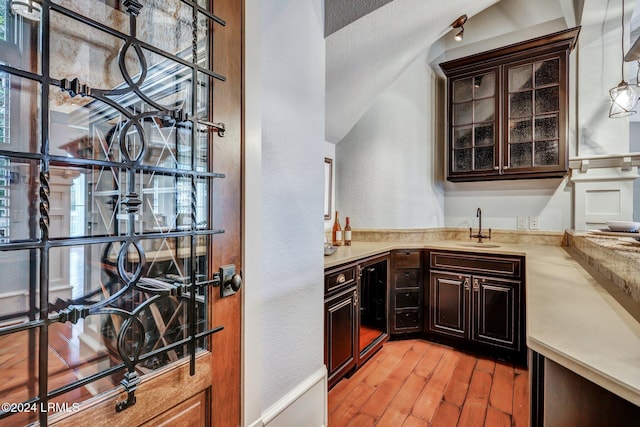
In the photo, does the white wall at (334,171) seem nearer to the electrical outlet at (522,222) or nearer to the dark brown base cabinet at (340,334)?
the dark brown base cabinet at (340,334)

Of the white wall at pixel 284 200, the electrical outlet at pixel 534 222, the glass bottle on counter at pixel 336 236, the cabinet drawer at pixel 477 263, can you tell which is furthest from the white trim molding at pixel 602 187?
the white wall at pixel 284 200

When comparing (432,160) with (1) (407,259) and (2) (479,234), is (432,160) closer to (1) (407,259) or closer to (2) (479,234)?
(2) (479,234)

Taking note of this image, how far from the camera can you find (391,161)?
3.01 m

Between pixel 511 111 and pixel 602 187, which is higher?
pixel 511 111

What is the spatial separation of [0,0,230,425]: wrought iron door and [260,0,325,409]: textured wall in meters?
0.29

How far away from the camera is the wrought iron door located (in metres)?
0.63

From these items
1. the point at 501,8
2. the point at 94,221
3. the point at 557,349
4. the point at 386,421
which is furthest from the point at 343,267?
the point at 501,8

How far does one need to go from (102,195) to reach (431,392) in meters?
2.13

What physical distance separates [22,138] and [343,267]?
Answer: 5.33 feet

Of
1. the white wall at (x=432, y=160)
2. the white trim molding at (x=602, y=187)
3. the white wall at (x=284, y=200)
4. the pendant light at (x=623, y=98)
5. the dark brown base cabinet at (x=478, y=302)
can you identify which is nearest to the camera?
the white wall at (x=284, y=200)

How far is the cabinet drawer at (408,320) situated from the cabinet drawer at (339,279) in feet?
3.04

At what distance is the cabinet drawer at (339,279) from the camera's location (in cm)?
180

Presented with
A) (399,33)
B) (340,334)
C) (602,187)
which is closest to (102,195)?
(340,334)

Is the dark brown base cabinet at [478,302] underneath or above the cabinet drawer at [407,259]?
underneath
